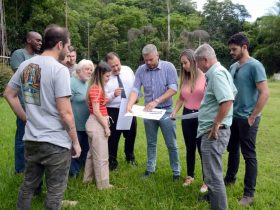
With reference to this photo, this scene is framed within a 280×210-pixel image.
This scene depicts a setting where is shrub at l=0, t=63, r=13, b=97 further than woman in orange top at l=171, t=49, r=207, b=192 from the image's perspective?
Yes

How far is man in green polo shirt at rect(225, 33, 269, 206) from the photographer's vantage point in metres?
4.25

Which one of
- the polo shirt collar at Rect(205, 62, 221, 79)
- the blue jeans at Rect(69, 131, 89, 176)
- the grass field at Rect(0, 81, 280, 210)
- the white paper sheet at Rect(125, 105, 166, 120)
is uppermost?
the polo shirt collar at Rect(205, 62, 221, 79)

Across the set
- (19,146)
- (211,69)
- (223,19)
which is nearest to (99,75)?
(19,146)

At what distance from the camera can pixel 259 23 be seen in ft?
196

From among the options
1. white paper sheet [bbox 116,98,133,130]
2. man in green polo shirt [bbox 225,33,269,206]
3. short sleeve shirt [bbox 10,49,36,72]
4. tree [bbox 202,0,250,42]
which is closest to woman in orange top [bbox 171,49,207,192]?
man in green polo shirt [bbox 225,33,269,206]

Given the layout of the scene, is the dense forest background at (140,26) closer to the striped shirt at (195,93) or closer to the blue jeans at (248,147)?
the striped shirt at (195,93)

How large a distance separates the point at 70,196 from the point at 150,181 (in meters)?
1.14

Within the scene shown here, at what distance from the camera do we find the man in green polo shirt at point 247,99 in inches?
167

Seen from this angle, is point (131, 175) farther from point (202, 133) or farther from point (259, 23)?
point (259, 23)

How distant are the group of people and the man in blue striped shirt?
0.01 m

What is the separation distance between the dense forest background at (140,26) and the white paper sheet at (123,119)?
3069 centimetres

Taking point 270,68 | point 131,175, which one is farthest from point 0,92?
point 270,68

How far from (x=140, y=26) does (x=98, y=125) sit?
57.1m

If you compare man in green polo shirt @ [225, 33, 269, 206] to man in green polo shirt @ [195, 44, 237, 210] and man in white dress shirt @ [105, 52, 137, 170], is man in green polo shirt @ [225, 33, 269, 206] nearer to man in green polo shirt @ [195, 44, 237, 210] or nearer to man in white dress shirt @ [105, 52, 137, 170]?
man in green polo shirt @ [195, 44, 237, 210]
